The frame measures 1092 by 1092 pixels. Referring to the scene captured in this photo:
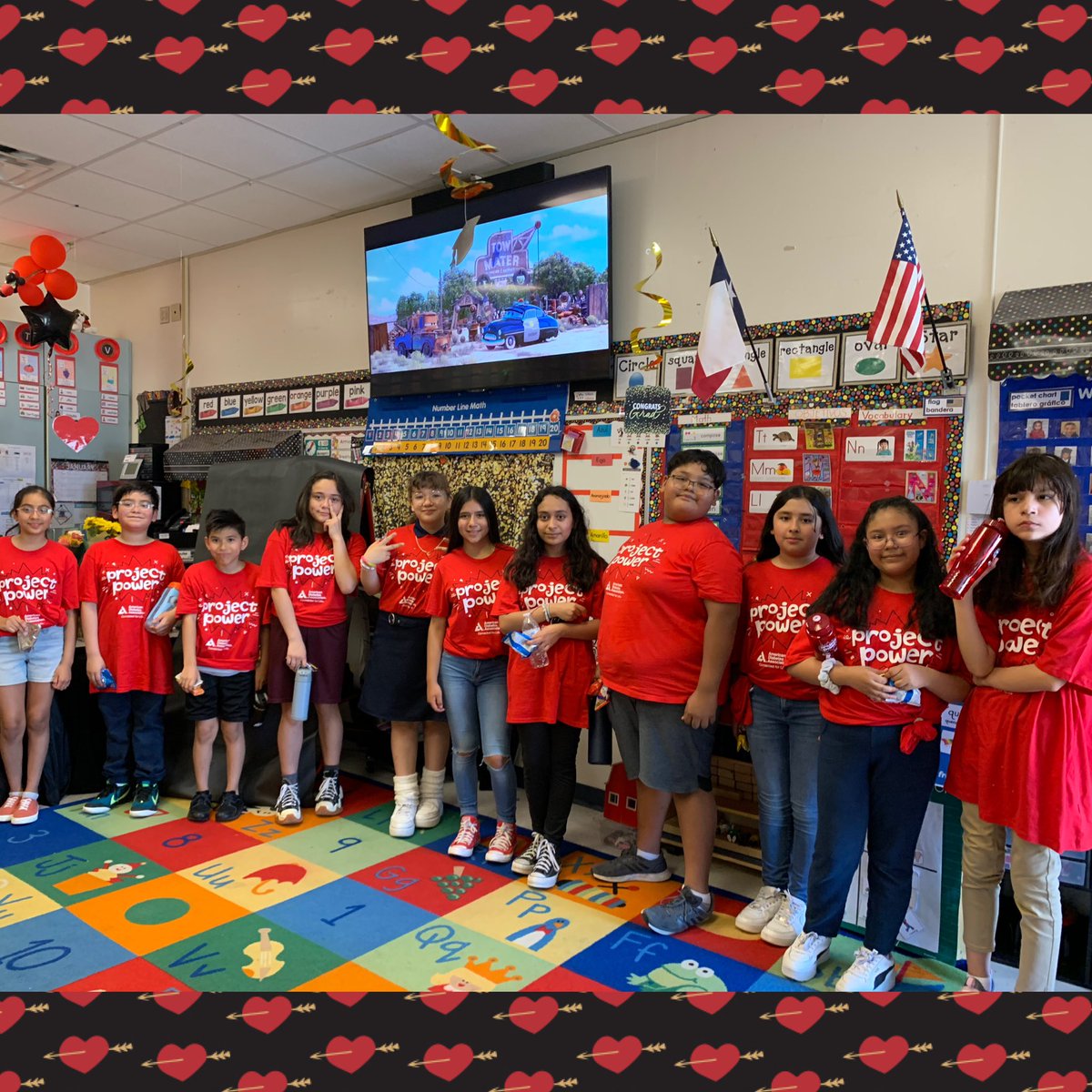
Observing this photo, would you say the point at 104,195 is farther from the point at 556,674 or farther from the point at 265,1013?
the point at 265,1013

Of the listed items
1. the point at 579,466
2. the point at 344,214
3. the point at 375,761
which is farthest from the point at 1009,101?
the point at 344,214

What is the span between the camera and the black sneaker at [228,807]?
3252mm

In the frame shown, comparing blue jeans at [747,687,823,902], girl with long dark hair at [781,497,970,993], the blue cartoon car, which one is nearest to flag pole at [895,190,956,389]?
girl with long dark hair at [781,497,970,993]

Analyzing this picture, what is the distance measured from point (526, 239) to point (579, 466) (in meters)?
1.07

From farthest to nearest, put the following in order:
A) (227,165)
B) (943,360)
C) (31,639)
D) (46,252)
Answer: (46,252) → (227,165) → (31,639) → (943,360)

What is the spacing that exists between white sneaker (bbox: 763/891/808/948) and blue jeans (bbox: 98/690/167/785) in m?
2.51

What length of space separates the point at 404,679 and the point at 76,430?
3333 mm

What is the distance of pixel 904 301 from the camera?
2.46 m

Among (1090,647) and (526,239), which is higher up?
(526,239)

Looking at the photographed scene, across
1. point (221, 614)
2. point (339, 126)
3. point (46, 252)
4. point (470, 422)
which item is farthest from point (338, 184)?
point (221, 614)

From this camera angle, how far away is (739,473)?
10.5 ft

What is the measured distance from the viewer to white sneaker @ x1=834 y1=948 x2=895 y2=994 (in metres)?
2.08

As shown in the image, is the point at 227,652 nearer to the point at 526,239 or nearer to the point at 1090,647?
the point at 526,239

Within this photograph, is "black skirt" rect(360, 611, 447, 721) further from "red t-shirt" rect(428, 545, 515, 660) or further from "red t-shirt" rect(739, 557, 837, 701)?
"red t-shirt" rect(739, 557, 837, 701)
